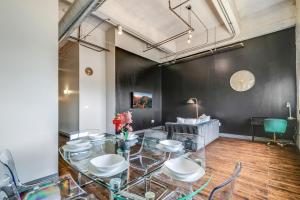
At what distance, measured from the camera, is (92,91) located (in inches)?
221

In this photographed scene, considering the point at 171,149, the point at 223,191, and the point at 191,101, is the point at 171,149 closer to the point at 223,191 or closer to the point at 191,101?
the point at 223,191

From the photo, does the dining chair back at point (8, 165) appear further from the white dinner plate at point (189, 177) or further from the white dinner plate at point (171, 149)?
the white dinner plate at point (171, 149)

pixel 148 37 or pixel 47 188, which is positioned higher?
pixel 148 37

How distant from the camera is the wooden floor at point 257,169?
6.95ft

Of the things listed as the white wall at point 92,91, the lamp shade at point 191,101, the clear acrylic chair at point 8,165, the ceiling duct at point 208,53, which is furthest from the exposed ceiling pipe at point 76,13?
the lamp shade at point 191,101

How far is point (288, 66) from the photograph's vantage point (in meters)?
4.69

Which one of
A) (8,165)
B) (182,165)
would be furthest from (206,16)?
(8,165)

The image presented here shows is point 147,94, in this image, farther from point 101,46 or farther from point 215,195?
point 215,195

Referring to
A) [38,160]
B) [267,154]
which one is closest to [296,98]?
[267,154]

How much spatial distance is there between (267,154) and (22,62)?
217 inches

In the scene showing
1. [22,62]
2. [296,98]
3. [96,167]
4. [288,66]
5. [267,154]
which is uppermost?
[288,66]

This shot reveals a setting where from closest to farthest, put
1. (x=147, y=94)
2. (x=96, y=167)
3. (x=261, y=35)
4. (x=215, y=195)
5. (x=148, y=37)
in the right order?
(x=215, y=195) → (x=96, y=167) → (x=261, y=35) → (x=148, y=37) → (x=147, y=94)

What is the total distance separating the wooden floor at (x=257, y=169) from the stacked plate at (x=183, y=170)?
2.30ft

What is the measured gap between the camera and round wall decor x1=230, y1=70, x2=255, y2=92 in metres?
5.34
